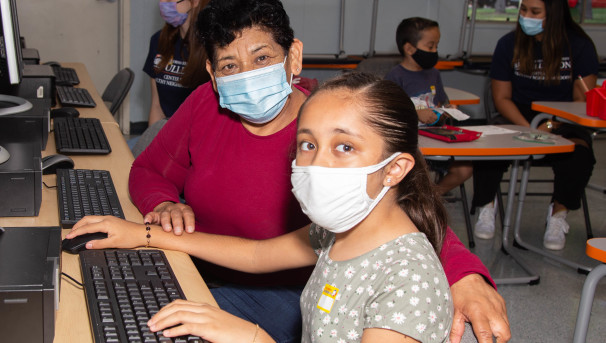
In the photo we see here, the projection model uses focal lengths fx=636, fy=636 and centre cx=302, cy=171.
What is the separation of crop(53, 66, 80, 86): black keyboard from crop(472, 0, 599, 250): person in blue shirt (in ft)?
7.90

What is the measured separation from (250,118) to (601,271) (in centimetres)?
114

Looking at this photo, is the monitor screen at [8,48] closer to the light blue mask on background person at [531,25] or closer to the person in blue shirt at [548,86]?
the person in blue shirt at [548,86]

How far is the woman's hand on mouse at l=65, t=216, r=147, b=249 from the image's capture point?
4.50 feet

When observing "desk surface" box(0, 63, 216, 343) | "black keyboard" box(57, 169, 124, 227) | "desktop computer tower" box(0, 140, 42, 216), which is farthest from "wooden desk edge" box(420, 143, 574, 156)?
"desktop computer tower" box(0, 140, 42, 216)

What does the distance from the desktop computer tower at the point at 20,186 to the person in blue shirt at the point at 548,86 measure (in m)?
2.74

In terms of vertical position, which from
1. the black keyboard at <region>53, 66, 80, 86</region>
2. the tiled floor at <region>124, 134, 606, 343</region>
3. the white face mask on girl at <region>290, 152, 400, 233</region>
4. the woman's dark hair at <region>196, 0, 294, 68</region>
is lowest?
the tiled floor at <region>124, 134, 606, 343</region>

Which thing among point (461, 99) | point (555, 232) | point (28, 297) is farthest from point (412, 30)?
point (28, 297)

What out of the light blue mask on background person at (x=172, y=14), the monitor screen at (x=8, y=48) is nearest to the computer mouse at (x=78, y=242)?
the monitor screen at (x=8, y=48)

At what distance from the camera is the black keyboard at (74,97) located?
304cm

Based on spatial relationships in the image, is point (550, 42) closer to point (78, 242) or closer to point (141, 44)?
point (141, 44)

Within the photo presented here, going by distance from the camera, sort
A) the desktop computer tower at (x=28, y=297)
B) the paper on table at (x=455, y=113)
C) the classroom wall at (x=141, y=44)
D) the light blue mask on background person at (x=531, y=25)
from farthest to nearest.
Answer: the classroom wall at (x=141, y=44) → the light blue mask on background person at (x=531, y=25) → the paper on table at (x=455, y=113) → the desktop computer tower at (x=28, y=297)

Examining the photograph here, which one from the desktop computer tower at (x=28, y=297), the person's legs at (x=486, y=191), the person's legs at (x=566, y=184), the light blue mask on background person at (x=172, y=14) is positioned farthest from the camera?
the person's legs at (x=486, y=191)

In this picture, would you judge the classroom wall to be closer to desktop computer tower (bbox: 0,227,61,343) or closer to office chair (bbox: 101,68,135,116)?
office chair (bbox: 101,68,135,116)

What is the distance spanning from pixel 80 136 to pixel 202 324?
150 centimetres
